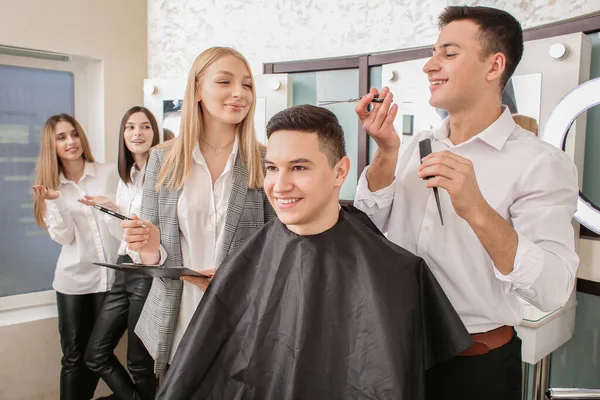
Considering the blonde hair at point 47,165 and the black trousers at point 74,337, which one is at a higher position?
the blonde hair at point 47,165

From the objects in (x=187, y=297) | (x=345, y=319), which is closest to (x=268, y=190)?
(x=345, y=319)

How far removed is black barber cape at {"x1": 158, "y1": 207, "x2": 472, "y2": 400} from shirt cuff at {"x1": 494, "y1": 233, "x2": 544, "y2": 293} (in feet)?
0.64

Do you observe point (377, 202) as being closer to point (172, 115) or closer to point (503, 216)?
point (503, 216)

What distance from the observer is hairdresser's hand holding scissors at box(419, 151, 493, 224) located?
1.04m

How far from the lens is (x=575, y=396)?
86cm

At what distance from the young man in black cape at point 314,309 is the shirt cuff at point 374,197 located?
56 mm

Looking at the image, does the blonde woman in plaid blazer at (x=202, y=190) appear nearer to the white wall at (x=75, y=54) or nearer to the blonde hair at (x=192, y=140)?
the blonde hair at (x=192, y=140)

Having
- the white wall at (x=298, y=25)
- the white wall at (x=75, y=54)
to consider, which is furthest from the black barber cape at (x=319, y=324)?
the white wall at (x=75, y=54)

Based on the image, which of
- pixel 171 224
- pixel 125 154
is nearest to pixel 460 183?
pixel 171 224

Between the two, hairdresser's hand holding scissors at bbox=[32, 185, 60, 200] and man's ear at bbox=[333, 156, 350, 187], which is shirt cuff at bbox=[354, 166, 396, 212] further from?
hairdresser's hand holding scissors at bbox=[32, 185, 60, 200]

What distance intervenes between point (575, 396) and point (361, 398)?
1.58ft

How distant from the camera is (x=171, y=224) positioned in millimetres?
1622

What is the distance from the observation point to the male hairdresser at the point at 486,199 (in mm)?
1120

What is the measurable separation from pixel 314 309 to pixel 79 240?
1.97m
